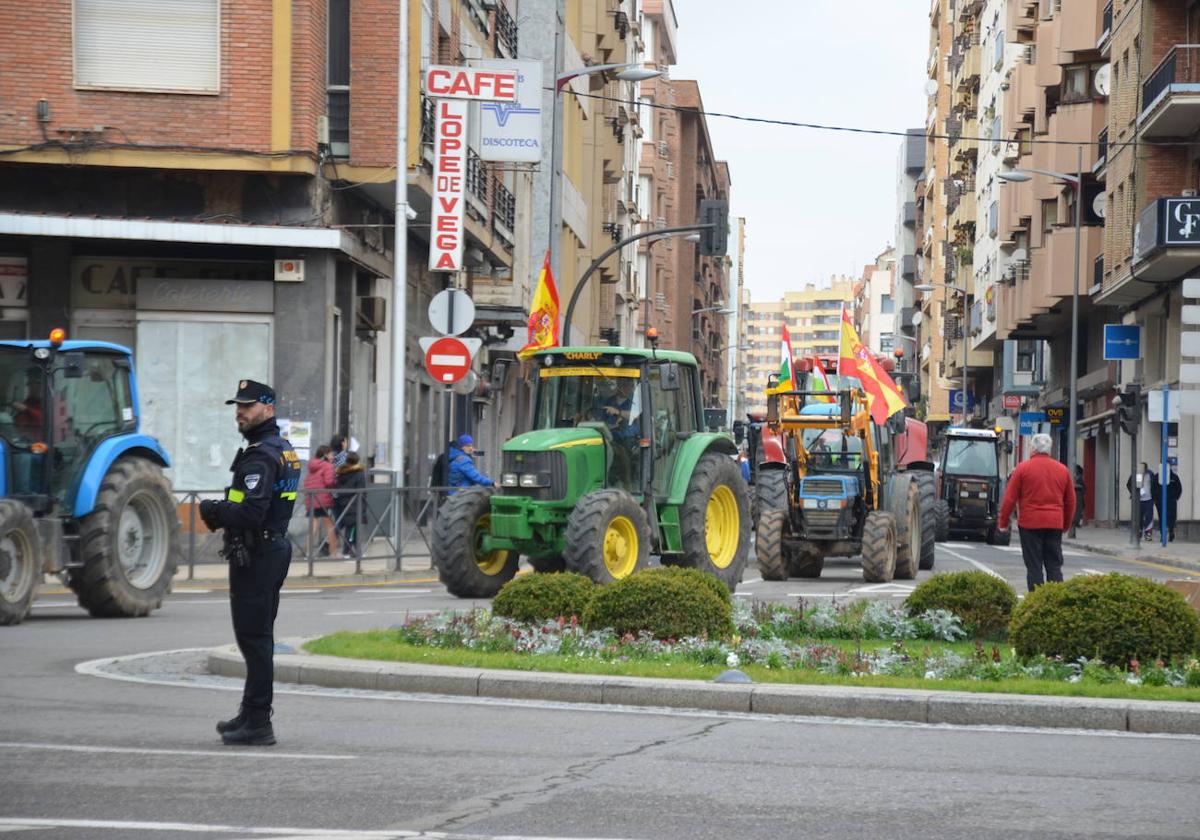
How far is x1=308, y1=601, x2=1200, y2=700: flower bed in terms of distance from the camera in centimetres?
1248

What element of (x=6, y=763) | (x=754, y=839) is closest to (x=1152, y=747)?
(x=754, y=839)

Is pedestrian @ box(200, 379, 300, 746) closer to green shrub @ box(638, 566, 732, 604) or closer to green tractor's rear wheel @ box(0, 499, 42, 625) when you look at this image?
green shrub @ box(638, 566, 732, 604)

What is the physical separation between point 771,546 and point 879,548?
143cm

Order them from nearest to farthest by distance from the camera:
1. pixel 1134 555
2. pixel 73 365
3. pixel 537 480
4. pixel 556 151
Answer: pixel 73 365
pixel 537 480
pixel 556 151
pixel 1134 555

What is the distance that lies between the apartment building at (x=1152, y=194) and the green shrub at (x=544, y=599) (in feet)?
103

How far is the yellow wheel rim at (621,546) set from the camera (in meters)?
19.9

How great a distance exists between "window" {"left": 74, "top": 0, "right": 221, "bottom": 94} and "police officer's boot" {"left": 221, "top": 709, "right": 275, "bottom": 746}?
66.3 ft

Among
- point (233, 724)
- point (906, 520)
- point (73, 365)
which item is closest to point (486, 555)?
point (73, 365)

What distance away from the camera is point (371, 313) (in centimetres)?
3359

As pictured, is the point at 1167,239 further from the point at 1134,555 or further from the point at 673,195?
the point at 673,195

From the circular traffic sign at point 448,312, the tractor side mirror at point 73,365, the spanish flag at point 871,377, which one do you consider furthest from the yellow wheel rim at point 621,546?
the spanish flag at point 871,377

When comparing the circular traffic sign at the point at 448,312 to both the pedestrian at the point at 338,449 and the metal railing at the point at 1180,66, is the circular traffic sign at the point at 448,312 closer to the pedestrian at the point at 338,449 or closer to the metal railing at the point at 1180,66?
the pedestrian at the point at 338,449

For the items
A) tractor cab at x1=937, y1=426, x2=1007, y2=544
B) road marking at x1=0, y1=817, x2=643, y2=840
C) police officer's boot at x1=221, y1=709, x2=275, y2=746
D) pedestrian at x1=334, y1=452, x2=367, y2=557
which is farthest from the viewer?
tractor cab at x1=937, y1=426, x2=1007, y2=544

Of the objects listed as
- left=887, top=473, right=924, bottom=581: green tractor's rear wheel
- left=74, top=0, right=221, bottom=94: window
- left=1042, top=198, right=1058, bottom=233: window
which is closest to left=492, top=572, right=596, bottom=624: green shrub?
left=887, top=473, right=924, bottom=581: green tractor's rear wheel
